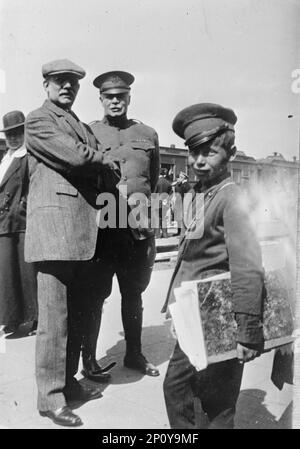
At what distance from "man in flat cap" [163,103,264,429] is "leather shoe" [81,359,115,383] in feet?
3.56

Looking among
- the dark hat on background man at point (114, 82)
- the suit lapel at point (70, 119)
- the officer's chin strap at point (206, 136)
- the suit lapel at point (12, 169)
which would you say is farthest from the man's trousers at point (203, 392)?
the suit lapel at point (12, 169)

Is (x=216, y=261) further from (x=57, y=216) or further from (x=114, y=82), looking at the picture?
(x=114, y=82)

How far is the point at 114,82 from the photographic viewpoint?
3379 millimetres

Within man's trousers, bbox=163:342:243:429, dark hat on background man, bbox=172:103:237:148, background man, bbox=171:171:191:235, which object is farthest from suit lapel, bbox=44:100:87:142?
background man, bbox=171:171:191:235

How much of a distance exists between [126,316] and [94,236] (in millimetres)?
956

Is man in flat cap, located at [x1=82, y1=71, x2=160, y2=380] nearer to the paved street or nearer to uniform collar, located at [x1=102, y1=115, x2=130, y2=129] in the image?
uniform collar, located at [x1=102, y1=115, x2=130, y2=129]

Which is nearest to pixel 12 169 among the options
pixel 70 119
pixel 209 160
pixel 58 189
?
pixel 70 119

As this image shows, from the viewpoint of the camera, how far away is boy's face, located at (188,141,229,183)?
2.24m

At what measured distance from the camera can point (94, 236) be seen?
110 inches

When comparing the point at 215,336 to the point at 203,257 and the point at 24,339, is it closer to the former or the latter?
the point at 203,257

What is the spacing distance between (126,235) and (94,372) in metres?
0.94

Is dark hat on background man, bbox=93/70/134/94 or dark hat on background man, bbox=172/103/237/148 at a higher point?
dark hat on background man, bbox=93/70/134/94

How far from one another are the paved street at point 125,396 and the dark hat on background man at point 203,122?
150cm

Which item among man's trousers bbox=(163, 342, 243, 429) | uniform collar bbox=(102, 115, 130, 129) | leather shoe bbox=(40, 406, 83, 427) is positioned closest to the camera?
man's trousers bbox=(163, 342, 243, 429)
